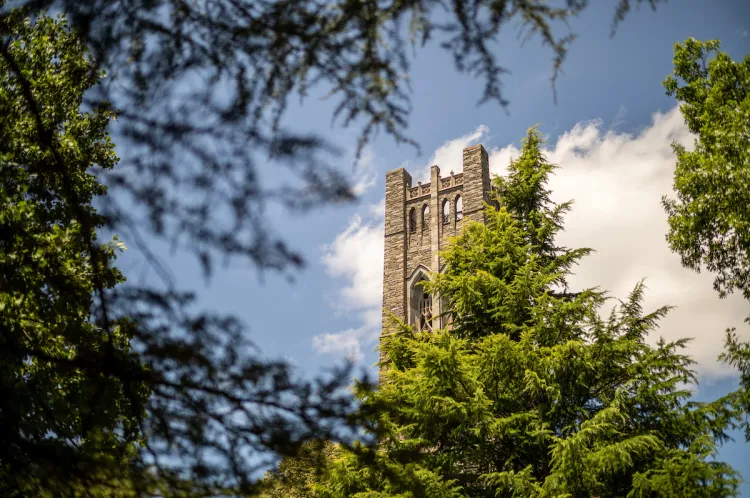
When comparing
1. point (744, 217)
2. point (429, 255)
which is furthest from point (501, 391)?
point (429, 255)

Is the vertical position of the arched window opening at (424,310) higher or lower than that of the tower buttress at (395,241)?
lower

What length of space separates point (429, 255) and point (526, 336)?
53.7ft

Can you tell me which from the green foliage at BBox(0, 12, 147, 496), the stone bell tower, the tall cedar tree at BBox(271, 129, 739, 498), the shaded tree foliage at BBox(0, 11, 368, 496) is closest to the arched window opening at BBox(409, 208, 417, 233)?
the stone bell tower

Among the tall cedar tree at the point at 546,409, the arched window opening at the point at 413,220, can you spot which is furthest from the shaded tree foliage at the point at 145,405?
the arched window opening at the point at 413,220

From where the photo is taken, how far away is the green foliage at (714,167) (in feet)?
30.1

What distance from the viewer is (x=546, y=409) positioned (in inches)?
360

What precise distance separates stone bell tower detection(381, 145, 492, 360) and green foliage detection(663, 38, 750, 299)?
13413 millimetres

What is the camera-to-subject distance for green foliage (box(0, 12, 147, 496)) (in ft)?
9.41

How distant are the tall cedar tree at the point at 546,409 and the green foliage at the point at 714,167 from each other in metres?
1.45

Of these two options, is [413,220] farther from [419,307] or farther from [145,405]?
[145,405]

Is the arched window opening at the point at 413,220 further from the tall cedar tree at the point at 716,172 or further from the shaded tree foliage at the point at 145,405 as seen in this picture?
the shaded tree foliage at the point at 145,405

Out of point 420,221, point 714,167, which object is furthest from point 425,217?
point 714,167

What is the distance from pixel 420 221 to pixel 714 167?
1801 cm

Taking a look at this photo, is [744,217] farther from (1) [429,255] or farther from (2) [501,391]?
(1) [429,255]
